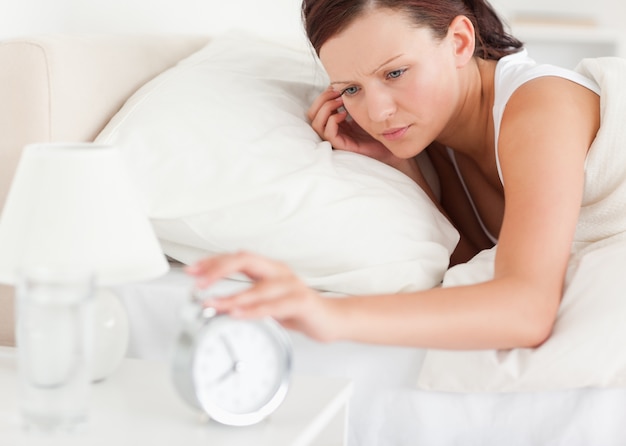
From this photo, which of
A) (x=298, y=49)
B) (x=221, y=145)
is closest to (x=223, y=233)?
(x=221, y=145)

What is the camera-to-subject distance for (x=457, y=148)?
1.95 meters

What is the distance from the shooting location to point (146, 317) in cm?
149

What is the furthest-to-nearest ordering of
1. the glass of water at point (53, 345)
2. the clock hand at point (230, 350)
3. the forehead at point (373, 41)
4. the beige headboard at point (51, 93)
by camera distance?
1. the forehead at point (373, 41)
2. the beige headboard at point (51, 93)
3. the clock hand at point (230, 350)
4. the glass of water at point (53, 345)

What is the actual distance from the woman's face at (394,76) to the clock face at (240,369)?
58cm

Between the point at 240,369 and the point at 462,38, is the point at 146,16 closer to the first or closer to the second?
the point at 462,38

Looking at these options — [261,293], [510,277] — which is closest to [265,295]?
[261,293]

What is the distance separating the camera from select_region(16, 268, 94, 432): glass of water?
102cm

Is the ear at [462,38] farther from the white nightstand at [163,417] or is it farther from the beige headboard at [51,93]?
the white nightstand at [163,417]

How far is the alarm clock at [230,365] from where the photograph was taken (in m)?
1.11

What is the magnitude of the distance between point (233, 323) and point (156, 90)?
2.10 feet

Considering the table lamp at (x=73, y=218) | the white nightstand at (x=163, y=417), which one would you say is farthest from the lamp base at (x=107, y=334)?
the table lamp at (x=73, y=218)

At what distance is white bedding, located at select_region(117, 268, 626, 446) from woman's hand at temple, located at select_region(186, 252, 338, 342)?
36 cm

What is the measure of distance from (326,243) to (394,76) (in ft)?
1.07

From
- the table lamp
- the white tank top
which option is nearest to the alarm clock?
the table lamp
